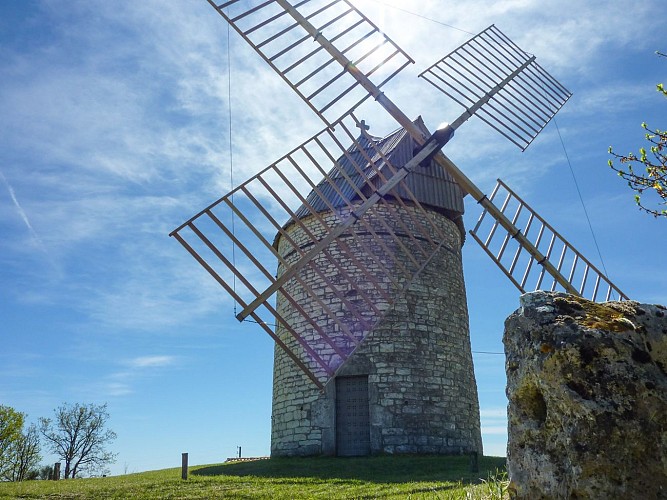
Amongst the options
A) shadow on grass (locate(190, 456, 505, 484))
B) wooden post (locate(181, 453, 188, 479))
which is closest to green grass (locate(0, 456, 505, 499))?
shadow on grass (locate(190, 456, 505, 484))

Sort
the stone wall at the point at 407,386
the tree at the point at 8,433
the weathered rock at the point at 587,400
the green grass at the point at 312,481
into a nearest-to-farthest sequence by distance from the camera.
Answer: the weathered rock at the point at 587,400 → the green grass at the point at 312,481 → the stone wall at the point at 407,386 → the tree at the point at 8,433

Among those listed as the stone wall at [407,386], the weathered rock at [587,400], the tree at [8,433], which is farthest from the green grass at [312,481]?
the tree at [8,433]

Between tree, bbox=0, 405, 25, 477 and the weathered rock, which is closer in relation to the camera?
the weathered rock

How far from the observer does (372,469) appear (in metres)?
10.3

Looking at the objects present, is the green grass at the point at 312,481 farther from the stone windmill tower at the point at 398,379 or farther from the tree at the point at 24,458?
the tree at the point at 24,458

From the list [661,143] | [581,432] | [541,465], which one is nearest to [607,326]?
[581,432]

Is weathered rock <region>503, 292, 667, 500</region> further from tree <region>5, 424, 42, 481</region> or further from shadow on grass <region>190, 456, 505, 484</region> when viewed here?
tree <region>5, 424, 42, 481</region>

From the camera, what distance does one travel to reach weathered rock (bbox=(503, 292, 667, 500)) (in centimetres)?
288

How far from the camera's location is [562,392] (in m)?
3.05

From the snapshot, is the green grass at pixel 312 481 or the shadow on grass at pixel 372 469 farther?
the shadow on grass at pixel 372 469

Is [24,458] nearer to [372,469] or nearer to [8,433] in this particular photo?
[8,433]

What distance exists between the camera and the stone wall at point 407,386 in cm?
1220

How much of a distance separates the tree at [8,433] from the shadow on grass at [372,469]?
22457 mm

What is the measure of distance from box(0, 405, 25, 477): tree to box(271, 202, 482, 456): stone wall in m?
22.3
